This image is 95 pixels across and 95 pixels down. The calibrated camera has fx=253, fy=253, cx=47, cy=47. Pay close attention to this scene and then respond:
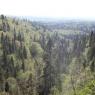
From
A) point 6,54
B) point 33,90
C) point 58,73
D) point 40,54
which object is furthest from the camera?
point 40,54

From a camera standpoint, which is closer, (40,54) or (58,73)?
(58,73)

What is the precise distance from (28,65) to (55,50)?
24878mm

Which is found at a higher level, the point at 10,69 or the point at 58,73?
the point at 58,73

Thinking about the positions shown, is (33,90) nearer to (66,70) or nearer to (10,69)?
(66,70)

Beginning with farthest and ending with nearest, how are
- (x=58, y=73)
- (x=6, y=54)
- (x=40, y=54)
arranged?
(x=40, y=54) → (x=6, y=54) → (x=58, y=73)

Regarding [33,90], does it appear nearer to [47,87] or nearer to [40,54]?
[47,87]

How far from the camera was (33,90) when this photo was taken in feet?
344

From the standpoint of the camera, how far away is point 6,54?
171375mm

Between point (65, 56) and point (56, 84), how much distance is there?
5596cm

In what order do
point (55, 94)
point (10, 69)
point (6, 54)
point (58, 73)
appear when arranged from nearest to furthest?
1. point (55, 94)
2. point (58, 73)
3. point (10, 69)
4. point (6, 54)

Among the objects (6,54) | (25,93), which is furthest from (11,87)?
(6,54)

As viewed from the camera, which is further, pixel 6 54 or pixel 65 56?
pixel 6 54

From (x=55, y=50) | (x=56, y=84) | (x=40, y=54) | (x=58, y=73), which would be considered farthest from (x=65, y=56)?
(x=56, y=84)

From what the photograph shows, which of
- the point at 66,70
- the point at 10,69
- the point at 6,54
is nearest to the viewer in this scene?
the point at 66,70
